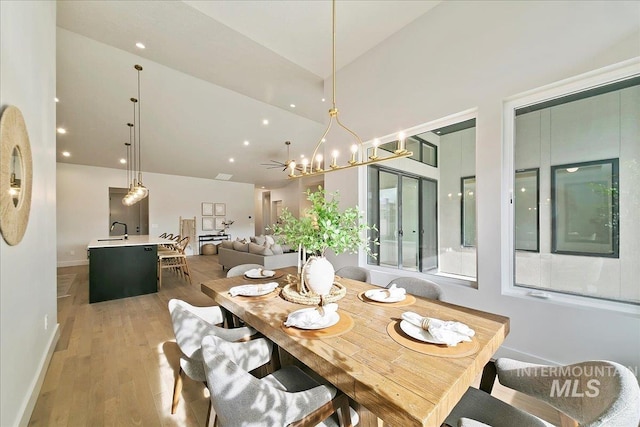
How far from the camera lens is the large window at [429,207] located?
3096 millimetres

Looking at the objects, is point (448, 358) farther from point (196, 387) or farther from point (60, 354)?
point (60, 354)

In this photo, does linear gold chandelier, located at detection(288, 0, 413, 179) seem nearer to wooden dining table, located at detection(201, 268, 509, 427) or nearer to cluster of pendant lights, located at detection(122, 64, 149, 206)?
wooden dining table, located at detection(201, 268, 509, 427)

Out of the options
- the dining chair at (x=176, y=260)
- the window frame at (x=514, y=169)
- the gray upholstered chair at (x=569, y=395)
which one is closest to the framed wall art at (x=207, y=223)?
the dining chair at (x=176, y=260)

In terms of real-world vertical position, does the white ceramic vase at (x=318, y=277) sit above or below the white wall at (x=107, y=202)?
below

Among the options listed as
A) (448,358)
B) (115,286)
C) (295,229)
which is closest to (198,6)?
(295,229)

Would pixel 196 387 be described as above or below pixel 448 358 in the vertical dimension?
below

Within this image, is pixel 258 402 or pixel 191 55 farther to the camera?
pixel 191 55

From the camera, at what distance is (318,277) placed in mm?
1596

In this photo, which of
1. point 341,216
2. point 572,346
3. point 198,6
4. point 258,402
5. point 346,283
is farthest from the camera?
point 198,6

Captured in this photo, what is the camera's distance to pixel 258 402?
0.90 metres

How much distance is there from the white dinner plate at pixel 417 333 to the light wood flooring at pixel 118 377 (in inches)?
53.0

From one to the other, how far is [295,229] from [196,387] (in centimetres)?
158

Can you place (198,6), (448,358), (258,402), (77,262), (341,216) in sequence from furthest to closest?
(77,262) < (198,6) < (341,216) < (448,358) < (258,402)

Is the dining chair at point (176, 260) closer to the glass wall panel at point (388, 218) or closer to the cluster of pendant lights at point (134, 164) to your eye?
the cluster of pendant lights at point (134, 164)
